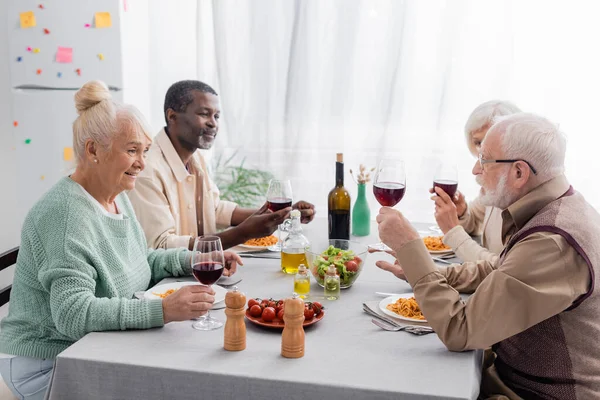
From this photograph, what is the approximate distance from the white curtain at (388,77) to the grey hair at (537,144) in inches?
88.8

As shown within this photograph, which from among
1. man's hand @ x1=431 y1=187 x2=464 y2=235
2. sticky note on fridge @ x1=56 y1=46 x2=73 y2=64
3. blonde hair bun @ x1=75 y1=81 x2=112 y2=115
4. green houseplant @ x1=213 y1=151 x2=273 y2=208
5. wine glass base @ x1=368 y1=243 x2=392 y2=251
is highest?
sticky note on fridge @ x1=56 y1=46 x2=73 y2=64

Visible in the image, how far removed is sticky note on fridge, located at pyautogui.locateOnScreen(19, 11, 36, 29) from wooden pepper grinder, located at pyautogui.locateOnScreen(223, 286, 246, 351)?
9.76 feet

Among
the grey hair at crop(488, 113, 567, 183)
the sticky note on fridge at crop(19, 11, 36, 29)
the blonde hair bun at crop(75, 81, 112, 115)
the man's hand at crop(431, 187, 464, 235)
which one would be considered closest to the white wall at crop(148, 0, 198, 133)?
the sticky note on fridge at crop(19, 11, 36, 29)

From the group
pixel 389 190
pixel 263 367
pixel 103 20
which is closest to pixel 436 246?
pixel 389 190

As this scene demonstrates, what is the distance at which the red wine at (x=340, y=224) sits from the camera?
2.41m

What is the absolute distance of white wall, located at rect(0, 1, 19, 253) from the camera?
402 cm

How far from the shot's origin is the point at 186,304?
1511 millimetres

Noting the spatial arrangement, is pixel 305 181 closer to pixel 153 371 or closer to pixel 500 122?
pixel 500 122

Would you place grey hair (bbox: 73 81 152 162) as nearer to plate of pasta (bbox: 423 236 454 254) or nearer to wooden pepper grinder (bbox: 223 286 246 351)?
wooden pepper grinder (bbox: 223 286 246 351)

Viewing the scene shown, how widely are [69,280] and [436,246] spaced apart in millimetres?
1338

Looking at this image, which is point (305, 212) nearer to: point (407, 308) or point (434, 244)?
point (434, 244)

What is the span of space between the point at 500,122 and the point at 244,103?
2706mm

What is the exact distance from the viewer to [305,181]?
4.09 m

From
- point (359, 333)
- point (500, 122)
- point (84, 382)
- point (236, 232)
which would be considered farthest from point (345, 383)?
point (236, 232)
